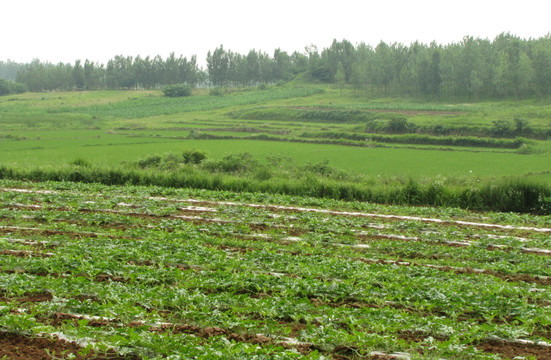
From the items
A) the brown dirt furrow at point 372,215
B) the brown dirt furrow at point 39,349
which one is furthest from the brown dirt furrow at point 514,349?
the brown dirt furrow at point 372,215

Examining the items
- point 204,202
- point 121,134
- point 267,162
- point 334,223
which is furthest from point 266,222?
point 121,134

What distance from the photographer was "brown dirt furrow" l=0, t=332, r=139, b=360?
5.76m

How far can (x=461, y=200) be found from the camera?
18.3 m

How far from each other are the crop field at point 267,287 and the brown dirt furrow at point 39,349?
0.03m

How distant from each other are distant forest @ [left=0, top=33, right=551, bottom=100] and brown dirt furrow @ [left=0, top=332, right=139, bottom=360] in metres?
76.6

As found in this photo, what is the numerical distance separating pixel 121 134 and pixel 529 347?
50694mm

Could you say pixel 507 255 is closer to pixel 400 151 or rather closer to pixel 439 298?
pixel 439 298

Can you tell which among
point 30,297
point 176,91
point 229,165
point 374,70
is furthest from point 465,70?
point 30,297

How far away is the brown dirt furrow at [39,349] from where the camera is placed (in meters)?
5.76

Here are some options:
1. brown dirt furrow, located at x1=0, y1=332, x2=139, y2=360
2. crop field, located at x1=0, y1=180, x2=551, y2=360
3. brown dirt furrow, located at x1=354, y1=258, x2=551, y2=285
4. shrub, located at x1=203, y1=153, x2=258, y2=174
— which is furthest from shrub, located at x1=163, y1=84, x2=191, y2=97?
brown dirt furrow, located at x1=0, y1=332, x2=139, y2=360

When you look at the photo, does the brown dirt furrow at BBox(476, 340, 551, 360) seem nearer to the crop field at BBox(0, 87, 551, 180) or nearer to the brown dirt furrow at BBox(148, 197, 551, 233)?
the brown dirt furrow at BBox(148, 197, 551, 233)

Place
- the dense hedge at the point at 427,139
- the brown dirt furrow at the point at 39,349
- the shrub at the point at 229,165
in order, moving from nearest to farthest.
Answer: the brown dirt furrow at the point at 39,349 < the shrub at the point at 229,165 < the dense hedge at the point at 427,139

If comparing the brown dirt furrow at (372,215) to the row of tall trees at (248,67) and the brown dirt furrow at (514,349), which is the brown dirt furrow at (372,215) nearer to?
the brown dirt furrow at (514,349)

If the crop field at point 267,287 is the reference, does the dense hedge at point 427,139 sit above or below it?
above
